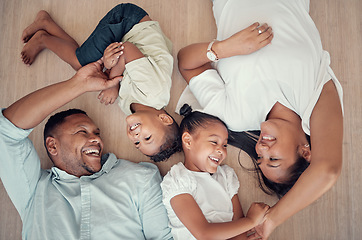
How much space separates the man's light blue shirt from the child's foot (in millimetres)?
331

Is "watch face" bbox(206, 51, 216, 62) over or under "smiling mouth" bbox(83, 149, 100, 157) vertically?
over

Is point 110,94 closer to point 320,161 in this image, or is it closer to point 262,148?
point 262,148

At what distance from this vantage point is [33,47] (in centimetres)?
165

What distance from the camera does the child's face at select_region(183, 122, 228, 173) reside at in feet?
4.55

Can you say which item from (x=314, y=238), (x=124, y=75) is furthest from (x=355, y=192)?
(x=124, y=75)

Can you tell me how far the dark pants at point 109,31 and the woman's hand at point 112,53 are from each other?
7cm

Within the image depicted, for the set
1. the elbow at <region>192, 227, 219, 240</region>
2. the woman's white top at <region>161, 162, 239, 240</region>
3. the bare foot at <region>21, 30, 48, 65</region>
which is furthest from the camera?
the bare foot at <region>21, 30, 48, 65</region>

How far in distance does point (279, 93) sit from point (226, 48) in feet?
1.01

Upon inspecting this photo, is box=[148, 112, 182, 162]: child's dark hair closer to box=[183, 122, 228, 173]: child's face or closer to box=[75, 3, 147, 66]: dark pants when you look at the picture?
box=[183, 122, 228, 173]: child's face

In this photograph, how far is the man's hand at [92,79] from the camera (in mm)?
1403

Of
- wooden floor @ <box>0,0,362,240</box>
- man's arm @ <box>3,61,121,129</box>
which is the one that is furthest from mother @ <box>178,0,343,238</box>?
man's arm @ <box>3,61,121,129</box>

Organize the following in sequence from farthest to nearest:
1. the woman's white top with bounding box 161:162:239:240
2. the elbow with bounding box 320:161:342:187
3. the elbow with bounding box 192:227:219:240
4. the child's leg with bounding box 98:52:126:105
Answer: the child's leg with bounding box 98:52:126:105 < the woman's white top with bounding box 161:162:239:240 < the elbow with bounding box 192:227:219:240 < the elbow with bounding box 320:161:342:187

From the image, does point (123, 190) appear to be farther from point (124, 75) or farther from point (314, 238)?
point (314, 238)

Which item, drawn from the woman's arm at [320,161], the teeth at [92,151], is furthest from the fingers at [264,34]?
the teeth at [92,151]
